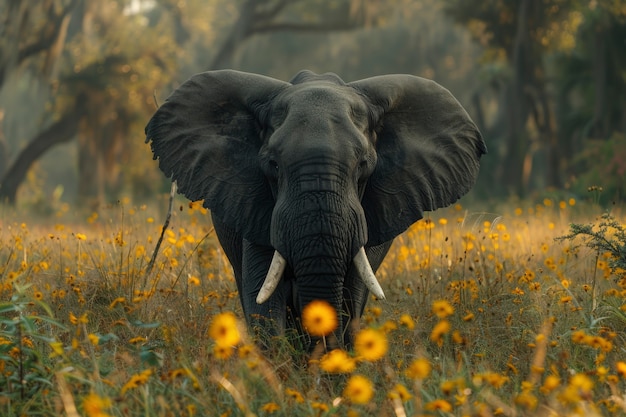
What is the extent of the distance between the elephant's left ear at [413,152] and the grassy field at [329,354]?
1.92 ft

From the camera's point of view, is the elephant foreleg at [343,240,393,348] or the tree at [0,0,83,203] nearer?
the elephant foreleg at [343,240,393,348]

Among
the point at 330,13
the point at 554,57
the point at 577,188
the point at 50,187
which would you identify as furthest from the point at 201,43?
the point at 577,188

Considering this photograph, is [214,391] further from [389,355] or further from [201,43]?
[201,43]

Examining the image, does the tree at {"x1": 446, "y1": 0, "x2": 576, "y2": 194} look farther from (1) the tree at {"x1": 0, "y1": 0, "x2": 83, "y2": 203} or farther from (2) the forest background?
(1) the tree at {"x1": 0, "y1": 0, "x2": 83, "y2": 203}

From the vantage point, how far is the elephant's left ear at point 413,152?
19.2ft

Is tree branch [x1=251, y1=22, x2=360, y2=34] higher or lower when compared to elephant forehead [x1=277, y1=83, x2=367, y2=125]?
lower

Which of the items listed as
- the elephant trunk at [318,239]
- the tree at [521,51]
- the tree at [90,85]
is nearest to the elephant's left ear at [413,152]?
the elephant trunk at [318,239]

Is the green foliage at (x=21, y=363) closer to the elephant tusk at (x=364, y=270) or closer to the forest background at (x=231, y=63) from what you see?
the elephant tusk at (x=364, y=270)

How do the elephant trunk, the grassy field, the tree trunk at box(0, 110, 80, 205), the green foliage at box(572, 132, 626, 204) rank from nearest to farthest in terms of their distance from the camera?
the grassy field, the elephant trunk, the green foliage at box(572, 132, 626, 204), the tree trunk at box(0, 110, 80, 205)

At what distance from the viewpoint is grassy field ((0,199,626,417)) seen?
12.3ft

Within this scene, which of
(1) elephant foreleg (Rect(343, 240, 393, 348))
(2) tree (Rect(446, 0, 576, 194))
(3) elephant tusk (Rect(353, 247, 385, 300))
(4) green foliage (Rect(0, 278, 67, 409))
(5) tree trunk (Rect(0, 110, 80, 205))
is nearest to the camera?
(4) green foliage (Rect(0, 278, 67, 409))

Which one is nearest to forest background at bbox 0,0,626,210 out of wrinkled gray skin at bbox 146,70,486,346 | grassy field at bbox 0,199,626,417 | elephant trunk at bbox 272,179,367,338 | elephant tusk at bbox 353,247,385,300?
grassy field at bbox 0,199,626,417

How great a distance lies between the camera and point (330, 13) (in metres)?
32.6

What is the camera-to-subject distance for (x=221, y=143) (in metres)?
6.10
